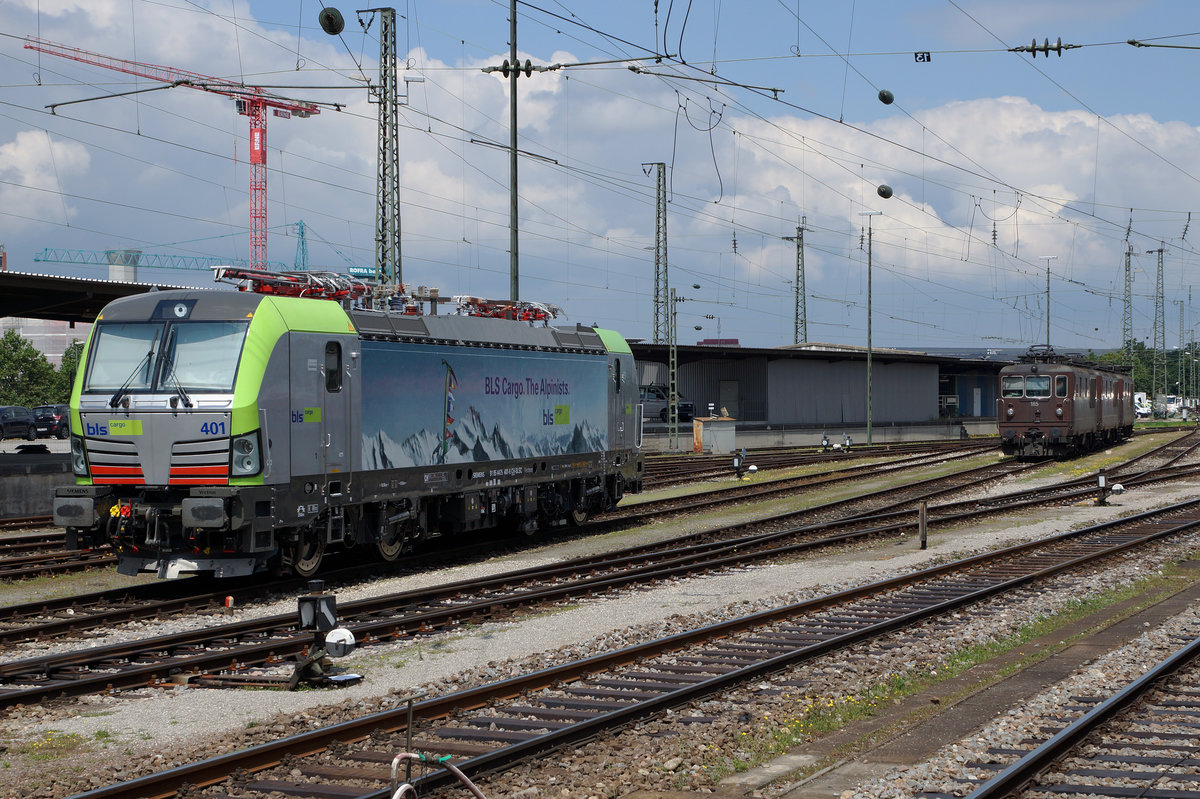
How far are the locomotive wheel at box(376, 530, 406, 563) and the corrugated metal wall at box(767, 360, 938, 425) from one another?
47.4 m

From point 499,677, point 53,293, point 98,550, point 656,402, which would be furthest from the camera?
point 656,402

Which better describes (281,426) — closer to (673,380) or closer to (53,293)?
(53,293)

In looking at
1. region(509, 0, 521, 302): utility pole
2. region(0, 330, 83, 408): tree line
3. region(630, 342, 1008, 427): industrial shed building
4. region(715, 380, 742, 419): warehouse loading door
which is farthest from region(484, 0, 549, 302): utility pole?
region(0, 330, 83, 408): tree line

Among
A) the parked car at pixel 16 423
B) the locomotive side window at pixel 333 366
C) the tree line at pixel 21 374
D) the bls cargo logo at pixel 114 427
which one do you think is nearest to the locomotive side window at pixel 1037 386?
the locomotive side window at pixel 333 366

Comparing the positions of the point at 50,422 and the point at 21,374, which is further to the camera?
the point at 21,374

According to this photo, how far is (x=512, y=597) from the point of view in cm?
1497

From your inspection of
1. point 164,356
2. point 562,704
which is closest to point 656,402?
point 164,356

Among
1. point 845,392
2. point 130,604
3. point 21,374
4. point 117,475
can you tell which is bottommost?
point 130,604

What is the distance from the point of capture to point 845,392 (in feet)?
232

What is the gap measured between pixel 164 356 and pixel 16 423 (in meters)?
48.6

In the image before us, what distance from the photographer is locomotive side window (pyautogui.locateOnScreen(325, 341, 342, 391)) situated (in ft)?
52.6

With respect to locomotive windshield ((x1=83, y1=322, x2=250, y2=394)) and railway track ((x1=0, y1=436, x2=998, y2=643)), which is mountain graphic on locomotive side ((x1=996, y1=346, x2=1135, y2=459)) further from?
locomotive windshield ((x1=83, y1=322, x2=250, y2=394))

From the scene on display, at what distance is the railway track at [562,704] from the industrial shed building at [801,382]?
→ 41383mm

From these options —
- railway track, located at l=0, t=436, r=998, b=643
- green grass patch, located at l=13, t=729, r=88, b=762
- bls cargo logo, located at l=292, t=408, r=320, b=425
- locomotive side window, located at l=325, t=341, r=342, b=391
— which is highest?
locomotive side window, located at l=325, t=341, r=342, b=391
